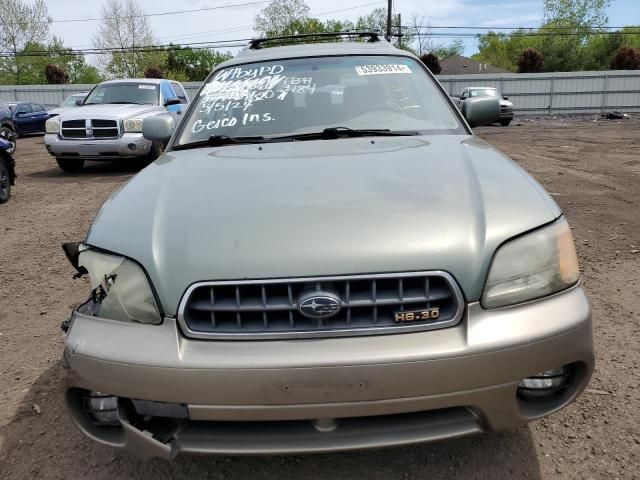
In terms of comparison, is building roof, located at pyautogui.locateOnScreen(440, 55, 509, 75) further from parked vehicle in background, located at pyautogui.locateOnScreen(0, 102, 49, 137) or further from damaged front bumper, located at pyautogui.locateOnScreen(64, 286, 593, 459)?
damaged front bumper, located at pyautogui.locateOnScreen(64, 286, 593, 459)

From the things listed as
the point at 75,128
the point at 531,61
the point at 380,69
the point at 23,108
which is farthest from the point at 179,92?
the point at 531,61

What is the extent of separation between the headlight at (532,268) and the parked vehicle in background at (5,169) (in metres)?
7.36

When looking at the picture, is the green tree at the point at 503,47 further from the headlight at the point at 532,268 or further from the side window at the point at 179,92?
the headlight at the point at 532,268

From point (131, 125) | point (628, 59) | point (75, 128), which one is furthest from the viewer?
point (628, 59)

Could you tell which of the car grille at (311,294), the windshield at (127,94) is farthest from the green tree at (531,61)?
the car grille at (311,294)

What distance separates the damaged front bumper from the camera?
1496mm

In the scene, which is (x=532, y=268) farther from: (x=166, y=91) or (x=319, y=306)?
(x=166, y=91)

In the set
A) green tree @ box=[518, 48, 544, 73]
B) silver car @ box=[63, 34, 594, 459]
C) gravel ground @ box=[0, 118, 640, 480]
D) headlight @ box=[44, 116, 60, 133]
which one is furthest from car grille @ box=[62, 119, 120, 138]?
green tree @ box=[518, 48, 544, 73]

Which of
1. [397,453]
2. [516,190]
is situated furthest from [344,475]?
[516,190]

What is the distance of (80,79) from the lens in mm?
65688

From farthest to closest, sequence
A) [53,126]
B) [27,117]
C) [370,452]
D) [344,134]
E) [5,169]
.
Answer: [27,117] < [53,126] < [5,169] < [344,134] < [370,452]

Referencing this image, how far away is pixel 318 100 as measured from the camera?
2896 millimetres

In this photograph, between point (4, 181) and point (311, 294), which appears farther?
point (4, 181)

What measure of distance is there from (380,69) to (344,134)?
25.7 inches
